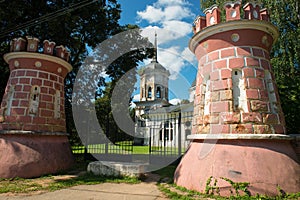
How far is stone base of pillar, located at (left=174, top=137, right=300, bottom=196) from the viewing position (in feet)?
14.2

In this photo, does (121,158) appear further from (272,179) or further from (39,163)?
(272,179)

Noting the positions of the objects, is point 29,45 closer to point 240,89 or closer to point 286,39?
point 240,89

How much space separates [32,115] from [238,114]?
6692mm

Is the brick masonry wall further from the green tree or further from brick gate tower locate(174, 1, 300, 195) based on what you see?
the green tree

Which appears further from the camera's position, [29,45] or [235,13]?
[29,45]

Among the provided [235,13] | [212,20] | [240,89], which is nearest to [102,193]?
[240,89]

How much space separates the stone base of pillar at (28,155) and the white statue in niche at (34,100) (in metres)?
0.84

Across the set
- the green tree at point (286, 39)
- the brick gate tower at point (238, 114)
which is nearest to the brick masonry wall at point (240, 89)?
the brick gate tower at point (238, 114)

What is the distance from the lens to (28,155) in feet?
22.0

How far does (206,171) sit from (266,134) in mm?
1584

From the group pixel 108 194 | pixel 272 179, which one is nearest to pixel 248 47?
pixel 272 179

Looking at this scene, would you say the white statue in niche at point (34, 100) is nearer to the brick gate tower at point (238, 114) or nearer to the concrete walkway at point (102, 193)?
the concrete walkway at point (102, 193)

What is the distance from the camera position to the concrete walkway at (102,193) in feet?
15.5

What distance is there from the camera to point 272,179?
14.3ft
